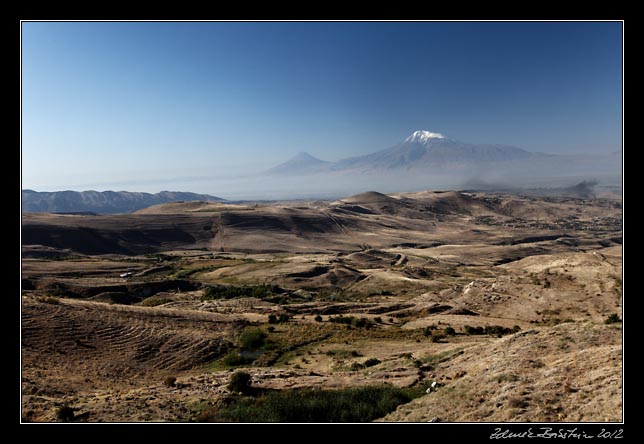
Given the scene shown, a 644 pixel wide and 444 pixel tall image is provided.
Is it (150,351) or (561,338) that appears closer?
(561,338)

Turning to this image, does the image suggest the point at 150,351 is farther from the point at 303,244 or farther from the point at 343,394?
the point at 303,244

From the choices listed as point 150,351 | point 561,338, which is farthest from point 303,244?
point 561,338

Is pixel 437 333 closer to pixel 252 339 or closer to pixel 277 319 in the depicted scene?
pixel 252 339

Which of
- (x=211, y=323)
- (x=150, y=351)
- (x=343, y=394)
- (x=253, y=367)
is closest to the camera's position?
(x=343, y=394)

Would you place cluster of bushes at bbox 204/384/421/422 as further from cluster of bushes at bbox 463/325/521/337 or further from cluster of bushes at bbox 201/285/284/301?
cluster of bushes at bbox 201/285/284/301

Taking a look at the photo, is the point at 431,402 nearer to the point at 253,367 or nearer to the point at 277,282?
the point at 253,367

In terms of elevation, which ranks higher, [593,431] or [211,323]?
[593,431]

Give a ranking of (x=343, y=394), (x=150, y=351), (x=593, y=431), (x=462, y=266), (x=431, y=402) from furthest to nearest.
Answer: (x=462, y=266), (x=150, y=351), (x=343, y=394), (x=431, y=402), (x=593, y=431)

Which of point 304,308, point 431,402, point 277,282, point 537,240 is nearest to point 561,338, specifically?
point 431,402
